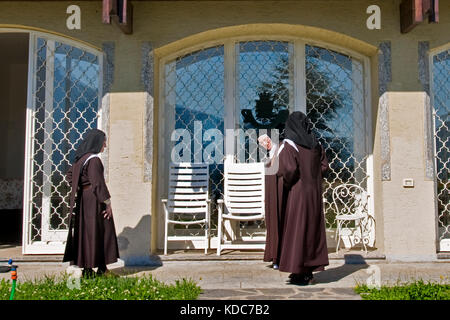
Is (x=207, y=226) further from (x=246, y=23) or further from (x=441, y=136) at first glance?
(x=441, y=136)

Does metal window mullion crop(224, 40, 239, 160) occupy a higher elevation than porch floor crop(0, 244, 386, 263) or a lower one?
higher

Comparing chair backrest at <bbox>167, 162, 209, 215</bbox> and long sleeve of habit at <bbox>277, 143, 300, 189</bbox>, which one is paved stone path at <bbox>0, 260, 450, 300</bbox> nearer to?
chair backrest at <bbox>167, 162, 209, 215</bbox>

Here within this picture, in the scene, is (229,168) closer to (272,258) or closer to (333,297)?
(272,258)

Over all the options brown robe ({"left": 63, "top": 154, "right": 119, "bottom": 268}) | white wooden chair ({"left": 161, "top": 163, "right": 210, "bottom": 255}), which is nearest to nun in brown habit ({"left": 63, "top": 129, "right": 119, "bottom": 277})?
brown robe ({"left": 63, "top": 154, "right": 119, "bottom": 268})

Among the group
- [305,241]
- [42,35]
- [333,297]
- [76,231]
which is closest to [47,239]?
[76,231]

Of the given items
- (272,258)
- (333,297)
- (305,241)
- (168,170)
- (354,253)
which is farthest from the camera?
(168,170)

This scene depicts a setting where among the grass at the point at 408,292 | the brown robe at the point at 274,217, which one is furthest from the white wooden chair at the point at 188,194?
Result: the grass at the point at 408,292

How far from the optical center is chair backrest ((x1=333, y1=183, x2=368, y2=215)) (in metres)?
6.82

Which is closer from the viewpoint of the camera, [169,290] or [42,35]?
[169,290]

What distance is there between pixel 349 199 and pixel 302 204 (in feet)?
6.85

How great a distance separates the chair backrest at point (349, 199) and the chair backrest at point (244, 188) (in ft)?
3.46

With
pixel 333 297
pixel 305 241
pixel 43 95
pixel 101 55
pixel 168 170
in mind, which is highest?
pixel 101 55

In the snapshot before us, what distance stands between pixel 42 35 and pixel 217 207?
3.30 m
